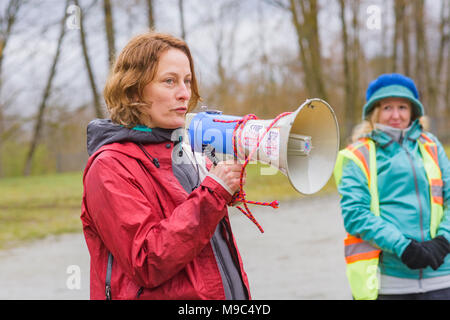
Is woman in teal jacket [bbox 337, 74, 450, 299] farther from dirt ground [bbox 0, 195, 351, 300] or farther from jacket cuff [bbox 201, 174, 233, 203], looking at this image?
dirt ground [bbox 0, 195, 351, 300]

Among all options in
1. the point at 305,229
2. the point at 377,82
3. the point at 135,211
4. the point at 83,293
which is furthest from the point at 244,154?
the point at 305,229

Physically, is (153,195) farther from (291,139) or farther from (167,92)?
(291,139)

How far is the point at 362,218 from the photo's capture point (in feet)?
8.98

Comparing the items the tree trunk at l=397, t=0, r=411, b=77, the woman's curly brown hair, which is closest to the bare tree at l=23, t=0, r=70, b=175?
the woman's curly brown hair

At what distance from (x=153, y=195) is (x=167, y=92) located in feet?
1.28

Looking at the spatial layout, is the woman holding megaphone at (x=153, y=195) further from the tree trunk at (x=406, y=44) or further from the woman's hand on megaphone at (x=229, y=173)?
the tree trunk at (x=406, y=44)

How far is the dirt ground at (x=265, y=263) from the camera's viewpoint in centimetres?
507

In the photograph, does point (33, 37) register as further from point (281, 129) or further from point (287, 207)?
point (281, 129)

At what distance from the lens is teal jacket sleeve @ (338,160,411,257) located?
104 inches

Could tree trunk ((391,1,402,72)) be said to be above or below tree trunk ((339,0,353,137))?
above

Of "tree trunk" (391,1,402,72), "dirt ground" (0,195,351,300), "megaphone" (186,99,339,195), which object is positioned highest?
"tree trunk" (391,1,402,72)

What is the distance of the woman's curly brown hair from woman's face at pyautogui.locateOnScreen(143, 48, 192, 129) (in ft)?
0.07

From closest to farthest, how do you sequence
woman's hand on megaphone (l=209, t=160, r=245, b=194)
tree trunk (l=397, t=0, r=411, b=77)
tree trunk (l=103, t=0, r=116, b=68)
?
woman's hand on megaphone (l=209, t=160, r=245, b=194) → tree trunk (l=103, t=0, r=116, b=68) → tree trunk (l=397, t=0, r=411, b=77)

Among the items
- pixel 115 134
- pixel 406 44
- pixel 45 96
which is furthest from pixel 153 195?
pixel 406 44
